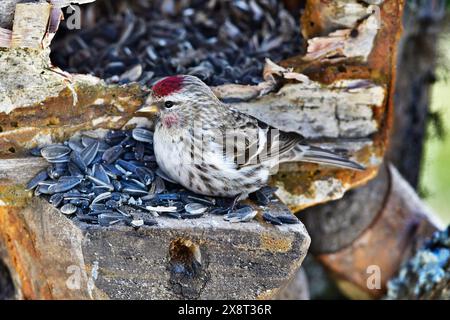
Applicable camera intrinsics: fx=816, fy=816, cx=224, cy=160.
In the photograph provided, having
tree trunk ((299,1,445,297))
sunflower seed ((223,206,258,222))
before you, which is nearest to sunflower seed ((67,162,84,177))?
sunflower seed ((223,206,258,222))

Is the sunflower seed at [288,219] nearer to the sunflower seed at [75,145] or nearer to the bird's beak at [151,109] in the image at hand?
the bird's beak at [151,109]

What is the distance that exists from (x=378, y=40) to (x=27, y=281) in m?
2.03

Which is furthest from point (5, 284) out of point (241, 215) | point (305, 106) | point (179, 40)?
point (305, 106)

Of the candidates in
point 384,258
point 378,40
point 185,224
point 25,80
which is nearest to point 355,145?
point 378,40

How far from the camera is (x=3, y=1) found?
339 cm

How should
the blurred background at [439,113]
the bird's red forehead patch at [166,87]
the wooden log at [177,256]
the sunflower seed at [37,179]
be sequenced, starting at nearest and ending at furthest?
the wooden log at [177,256], the sunflower seed at [37,179], the bird's red forehead patch at [166,87], the blurred background at [439,113]

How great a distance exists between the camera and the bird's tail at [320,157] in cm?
393

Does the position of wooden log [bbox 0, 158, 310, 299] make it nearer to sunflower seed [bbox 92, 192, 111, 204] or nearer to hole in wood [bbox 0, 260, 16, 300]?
sunflower seed [bbox 92, 192, 111, 204]

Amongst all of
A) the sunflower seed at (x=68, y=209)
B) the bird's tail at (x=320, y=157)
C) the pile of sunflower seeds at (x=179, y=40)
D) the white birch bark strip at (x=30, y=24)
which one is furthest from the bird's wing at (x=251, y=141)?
the white birch bark strip at (x=30, y=24)

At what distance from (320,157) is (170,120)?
786 millimetres

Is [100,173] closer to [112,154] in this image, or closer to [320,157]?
[112,154]

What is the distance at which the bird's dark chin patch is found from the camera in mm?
3660

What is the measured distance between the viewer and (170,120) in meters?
3.67
